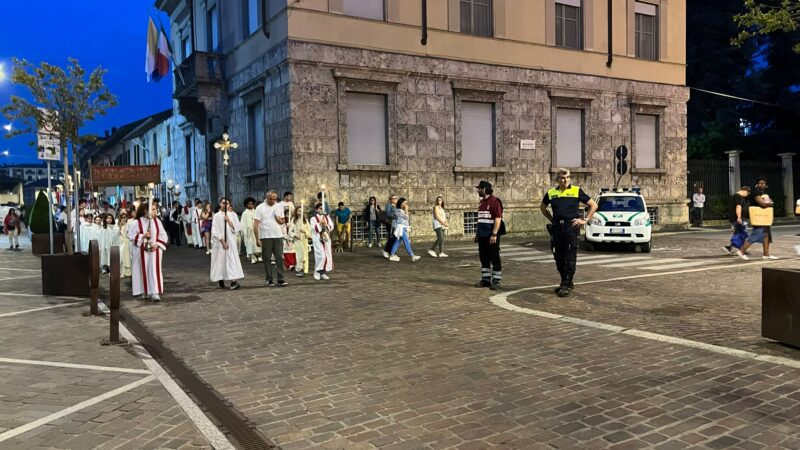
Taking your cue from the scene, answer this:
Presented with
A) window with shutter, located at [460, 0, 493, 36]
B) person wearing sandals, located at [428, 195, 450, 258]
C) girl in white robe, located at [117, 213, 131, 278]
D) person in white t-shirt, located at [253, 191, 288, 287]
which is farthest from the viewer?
window with shutter, located at [460, 0, 493, 36]

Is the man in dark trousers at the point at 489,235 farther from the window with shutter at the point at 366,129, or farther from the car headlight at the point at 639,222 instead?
the window with shutter at the point at 366,129

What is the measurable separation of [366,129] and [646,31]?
14386 mm

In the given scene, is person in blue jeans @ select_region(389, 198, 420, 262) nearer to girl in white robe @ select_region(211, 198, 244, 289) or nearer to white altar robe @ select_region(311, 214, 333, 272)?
white altar robe @ select_region(311, 214, 333, 272)

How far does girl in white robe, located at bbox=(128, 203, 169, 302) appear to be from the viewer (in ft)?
33.3

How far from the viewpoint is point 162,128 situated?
37.7 metres

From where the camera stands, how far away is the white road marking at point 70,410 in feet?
13.8

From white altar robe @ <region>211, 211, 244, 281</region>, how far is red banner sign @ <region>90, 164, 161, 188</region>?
1108cm

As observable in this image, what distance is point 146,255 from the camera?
33.5ft

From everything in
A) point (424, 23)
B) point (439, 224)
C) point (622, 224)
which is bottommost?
point (622, 224)

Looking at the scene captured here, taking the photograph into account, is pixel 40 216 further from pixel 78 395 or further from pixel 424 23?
pixel 78 395

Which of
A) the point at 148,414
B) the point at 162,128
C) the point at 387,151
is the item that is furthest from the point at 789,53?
the point at 148,414

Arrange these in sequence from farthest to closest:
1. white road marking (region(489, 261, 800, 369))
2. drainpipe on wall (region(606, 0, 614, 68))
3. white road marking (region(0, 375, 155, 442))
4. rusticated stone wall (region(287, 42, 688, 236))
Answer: drainpipe on wall (region(606, 0, 614, 68)), rusticated stone wall (region(287, 42, 688, 236)), white road marking (region(489, 261, 800, 369)), white road marking (region(0, 375, 155, 442))

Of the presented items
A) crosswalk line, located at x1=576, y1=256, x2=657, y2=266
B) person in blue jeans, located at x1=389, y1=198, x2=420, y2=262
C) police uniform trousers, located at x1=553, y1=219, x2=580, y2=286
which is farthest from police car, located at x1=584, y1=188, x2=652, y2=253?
police uniform trousers, located at x1=553, y1=219, x2=580, y2=286

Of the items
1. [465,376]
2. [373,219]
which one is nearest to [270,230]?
[465,376]
